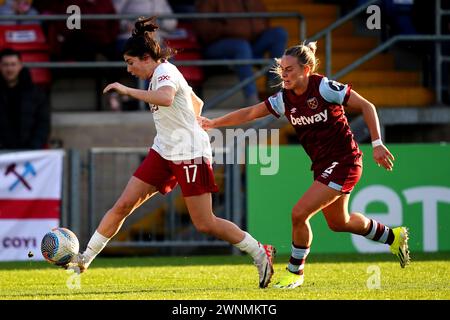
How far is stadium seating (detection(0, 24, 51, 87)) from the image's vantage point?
16328 mm

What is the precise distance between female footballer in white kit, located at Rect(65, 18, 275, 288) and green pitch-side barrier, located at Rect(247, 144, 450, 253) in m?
4.18

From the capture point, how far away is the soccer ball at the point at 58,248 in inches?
404

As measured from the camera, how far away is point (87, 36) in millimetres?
16328

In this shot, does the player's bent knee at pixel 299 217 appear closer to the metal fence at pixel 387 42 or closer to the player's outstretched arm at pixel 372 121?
the player's outstretched arm at pixel 372 121

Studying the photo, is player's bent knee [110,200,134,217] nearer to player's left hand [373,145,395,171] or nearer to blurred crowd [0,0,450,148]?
player's left hand [373,145,395,171]

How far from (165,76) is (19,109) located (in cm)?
577

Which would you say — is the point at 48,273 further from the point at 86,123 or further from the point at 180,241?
the point at 86,123

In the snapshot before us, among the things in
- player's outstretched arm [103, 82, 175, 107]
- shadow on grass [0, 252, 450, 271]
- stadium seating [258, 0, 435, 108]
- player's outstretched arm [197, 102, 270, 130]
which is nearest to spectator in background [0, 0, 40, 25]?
stadium seating [258, 0, 435, 108]

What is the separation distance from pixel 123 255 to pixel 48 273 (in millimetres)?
3016

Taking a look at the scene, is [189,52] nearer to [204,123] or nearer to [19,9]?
[19,9]

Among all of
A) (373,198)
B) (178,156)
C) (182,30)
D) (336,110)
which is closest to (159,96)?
(178,156)

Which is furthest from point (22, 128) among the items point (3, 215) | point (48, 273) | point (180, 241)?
point (48, 273)

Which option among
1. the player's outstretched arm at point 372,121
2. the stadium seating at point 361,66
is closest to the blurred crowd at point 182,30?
the stadium seating at point 361,66

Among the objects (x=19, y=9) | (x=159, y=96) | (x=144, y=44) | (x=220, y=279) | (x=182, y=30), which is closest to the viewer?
(x=159, y=96)
